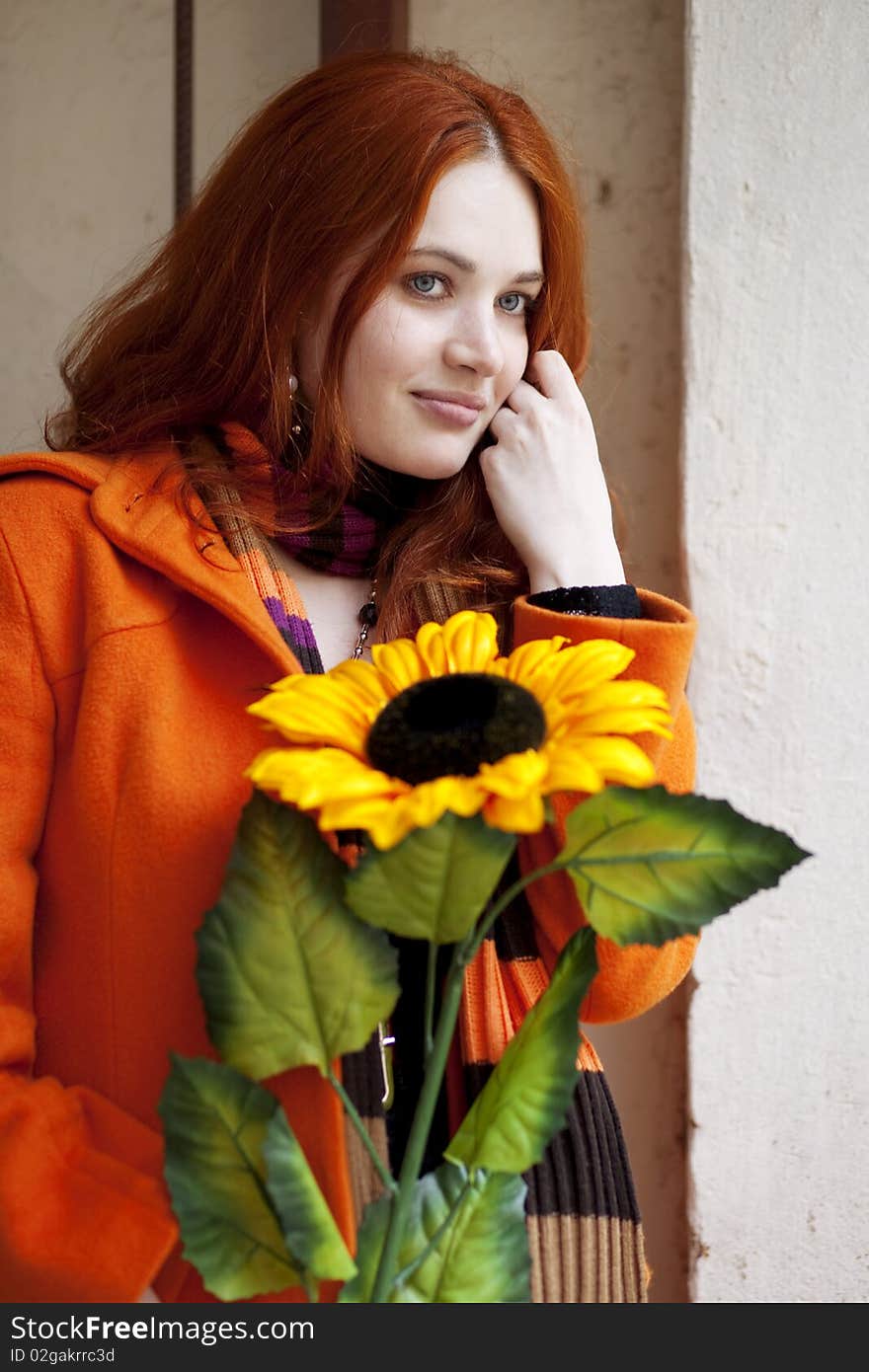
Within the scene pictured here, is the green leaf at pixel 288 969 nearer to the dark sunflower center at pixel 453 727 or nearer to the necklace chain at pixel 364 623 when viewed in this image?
the dark sunflower center at pixel 453 727

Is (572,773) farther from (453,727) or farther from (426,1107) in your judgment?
(426,1107)

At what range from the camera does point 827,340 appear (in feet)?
4.53

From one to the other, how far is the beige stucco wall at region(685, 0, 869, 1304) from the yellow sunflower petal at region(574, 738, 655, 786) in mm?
814

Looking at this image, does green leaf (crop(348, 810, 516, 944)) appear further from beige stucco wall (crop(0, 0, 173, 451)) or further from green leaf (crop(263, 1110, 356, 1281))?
beige stucco wall (crop(0, 0, 173, 451))

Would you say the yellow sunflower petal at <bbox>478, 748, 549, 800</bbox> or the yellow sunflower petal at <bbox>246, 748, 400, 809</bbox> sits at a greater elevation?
the yellow sunflower petal at <bbox>478, 748, 549, 800</bbox>

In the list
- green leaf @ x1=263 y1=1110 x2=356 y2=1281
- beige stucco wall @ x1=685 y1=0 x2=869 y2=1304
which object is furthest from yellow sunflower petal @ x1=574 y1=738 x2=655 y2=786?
beige stucco wall @ x1=685 y1=0 x2=869 y2=1304

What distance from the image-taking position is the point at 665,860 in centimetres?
63

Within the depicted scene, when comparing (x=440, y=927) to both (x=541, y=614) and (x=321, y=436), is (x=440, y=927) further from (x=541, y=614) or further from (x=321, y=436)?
(x=321, y=436)

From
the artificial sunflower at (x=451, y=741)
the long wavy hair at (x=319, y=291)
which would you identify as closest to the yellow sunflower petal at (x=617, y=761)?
the artificial sunflower at (x=451, y=741)

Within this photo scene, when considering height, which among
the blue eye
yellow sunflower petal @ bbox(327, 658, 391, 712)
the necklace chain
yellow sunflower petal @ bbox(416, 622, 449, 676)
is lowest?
the necklace chain

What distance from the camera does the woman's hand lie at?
1109 mm

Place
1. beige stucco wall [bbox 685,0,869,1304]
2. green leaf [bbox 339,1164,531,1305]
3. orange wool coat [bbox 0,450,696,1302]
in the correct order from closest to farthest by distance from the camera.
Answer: green leaf [bbox 339,1164,531,1305]
orange wool coat [bbox 0,450,696,1302]
beige stucco wall [bbox 685,0,869,1304]

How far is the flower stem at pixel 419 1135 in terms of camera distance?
62cm

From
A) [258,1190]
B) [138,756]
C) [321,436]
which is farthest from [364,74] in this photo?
[258,1190]
